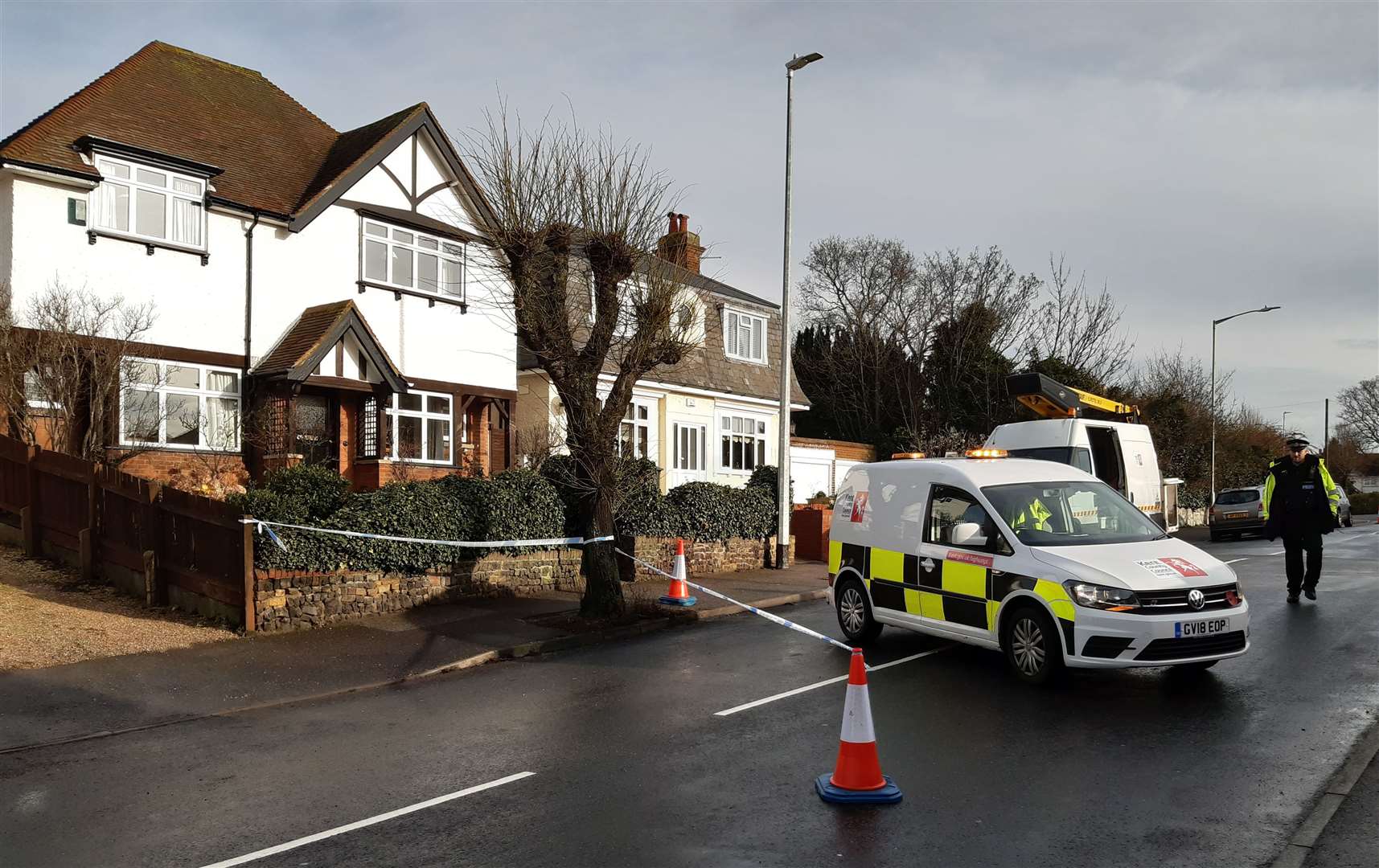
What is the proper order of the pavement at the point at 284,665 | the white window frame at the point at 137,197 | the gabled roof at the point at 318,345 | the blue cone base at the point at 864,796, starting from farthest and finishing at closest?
the gabled roof at the point at 318,345 → the white window frame at the point at 137,197 → the pavement at the point at 284,665 → the blue cone base at the point at 864,796

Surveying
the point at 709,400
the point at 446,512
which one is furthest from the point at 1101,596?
the point at 709,400

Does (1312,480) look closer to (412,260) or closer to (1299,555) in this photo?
(1299,555)

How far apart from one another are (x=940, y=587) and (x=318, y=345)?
44.3ft

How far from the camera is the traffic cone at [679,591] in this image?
567 inches

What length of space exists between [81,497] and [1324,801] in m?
13.8

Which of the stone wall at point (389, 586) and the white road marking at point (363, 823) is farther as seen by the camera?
the stone wall at point (389, 586)

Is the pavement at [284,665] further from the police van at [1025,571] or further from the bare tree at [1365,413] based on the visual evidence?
the bare tree at [1365,413]

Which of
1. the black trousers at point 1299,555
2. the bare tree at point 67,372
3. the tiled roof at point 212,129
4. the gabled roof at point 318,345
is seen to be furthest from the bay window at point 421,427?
the black trousers at point 1299,555

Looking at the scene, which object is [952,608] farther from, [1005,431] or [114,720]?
[1005,431]

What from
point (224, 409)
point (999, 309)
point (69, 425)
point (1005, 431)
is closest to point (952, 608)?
point (1005, 431)

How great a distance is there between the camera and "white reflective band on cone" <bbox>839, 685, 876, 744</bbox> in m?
5.96

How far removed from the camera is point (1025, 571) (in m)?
8.70

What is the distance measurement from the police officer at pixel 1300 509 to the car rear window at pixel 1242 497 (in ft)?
58.9

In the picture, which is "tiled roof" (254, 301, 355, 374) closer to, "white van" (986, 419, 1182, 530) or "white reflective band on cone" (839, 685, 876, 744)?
"white van" (986, 419, 1182, 530)
